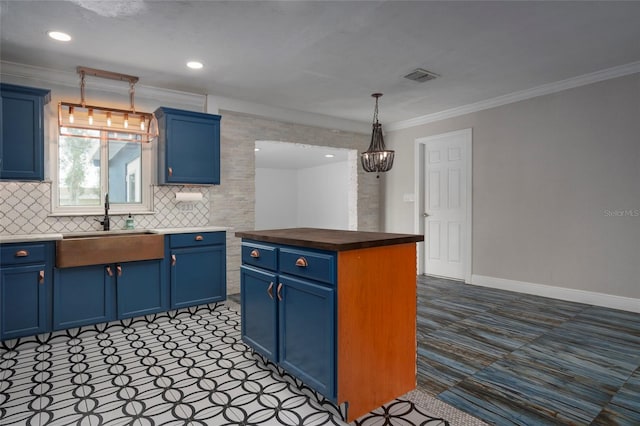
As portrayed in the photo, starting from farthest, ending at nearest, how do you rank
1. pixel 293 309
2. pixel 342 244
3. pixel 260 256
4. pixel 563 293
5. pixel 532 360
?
pixel 563 293
pixel 532 360
pixel 260 256
pixel 293 309
pixel 342 244

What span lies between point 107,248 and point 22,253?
0.63 metres

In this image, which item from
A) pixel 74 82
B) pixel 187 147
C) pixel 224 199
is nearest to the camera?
pixel 74 82

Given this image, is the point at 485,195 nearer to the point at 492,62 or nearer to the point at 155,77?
the point at 492,62

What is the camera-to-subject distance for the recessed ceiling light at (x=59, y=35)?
2.98 meters

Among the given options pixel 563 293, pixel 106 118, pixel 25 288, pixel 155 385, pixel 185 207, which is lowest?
pixel 155 385

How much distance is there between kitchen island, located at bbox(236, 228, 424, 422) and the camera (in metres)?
1.94

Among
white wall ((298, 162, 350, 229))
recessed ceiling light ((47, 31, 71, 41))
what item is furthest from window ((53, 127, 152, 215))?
white wall ((298, 162, 350, 229))

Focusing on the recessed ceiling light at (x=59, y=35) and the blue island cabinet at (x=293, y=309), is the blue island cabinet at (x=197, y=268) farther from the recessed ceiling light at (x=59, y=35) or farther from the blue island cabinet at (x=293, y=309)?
the recessed ceiling light at (x=59, y=35)

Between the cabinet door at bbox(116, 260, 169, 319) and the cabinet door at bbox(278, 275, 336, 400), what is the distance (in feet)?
6.54

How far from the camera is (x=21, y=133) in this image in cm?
327

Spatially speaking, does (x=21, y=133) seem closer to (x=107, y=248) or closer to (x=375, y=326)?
(x=107, y=248)

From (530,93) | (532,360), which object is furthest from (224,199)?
(530,93)

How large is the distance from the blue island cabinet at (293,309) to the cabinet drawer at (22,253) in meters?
1.91

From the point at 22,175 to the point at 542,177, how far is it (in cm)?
571
